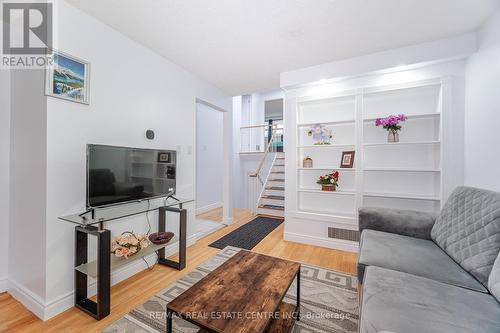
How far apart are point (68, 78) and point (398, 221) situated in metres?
3.24

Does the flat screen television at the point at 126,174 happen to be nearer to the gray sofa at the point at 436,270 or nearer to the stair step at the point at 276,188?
the gray sofa at the point at 436,270

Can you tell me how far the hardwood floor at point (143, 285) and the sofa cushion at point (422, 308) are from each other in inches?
47.1

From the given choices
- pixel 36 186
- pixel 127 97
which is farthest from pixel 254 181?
pixel 36 186

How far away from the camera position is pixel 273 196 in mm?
4891

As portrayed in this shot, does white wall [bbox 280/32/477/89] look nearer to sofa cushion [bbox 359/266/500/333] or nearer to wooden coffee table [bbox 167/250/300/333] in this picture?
sofa cushion [bbox 359/266/500/333]

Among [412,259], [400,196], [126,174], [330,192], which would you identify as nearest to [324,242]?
[330,192]

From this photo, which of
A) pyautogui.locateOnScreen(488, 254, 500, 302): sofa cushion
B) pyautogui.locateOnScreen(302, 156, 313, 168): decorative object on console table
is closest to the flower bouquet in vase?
pyautogui.locateOnScreen(302, 156, 313, 168): decorative object on console table

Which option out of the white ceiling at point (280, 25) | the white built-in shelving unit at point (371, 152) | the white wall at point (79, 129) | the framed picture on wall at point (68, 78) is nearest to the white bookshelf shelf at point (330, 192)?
the white built-in shelving unit at point (371, 152)

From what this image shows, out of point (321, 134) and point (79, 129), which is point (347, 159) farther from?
point (79, 129)

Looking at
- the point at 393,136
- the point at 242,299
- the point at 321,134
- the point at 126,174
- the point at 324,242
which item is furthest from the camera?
the point at 321,134

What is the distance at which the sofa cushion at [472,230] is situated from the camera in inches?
52.2

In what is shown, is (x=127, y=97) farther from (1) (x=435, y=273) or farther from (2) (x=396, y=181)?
(2) (x=396, y=181)

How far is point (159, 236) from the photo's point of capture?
7.22ft

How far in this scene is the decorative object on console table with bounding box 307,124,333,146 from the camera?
317cm
